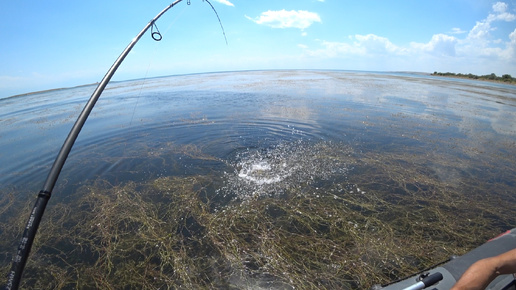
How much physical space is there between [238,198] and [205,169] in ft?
6.65

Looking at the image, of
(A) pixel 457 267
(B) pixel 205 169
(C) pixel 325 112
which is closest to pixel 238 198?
(B) pixel 205 169

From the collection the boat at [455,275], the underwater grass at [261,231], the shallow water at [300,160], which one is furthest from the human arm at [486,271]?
the shallow water at [300,160]

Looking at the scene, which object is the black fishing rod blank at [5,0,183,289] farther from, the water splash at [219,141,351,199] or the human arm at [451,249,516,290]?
the water splash at [219,141,351,199]

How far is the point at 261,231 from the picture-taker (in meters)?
4.51

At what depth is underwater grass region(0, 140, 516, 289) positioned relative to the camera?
11.9 ft

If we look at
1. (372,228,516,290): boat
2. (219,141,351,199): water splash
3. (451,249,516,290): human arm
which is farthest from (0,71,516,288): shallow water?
(451,249,516,290): human arm

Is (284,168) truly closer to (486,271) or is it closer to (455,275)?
(455,275)

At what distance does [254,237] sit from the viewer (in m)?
4.36

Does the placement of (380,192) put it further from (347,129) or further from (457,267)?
(347,129)

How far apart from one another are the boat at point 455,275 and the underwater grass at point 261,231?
0.99 meters

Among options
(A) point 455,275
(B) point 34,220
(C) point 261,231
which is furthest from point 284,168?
(B) point 34,220

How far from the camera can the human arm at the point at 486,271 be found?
190 cm

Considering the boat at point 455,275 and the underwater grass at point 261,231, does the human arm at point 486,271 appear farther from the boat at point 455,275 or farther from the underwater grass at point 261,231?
the underwater grass at point 261,231

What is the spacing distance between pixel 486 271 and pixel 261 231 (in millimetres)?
3383
